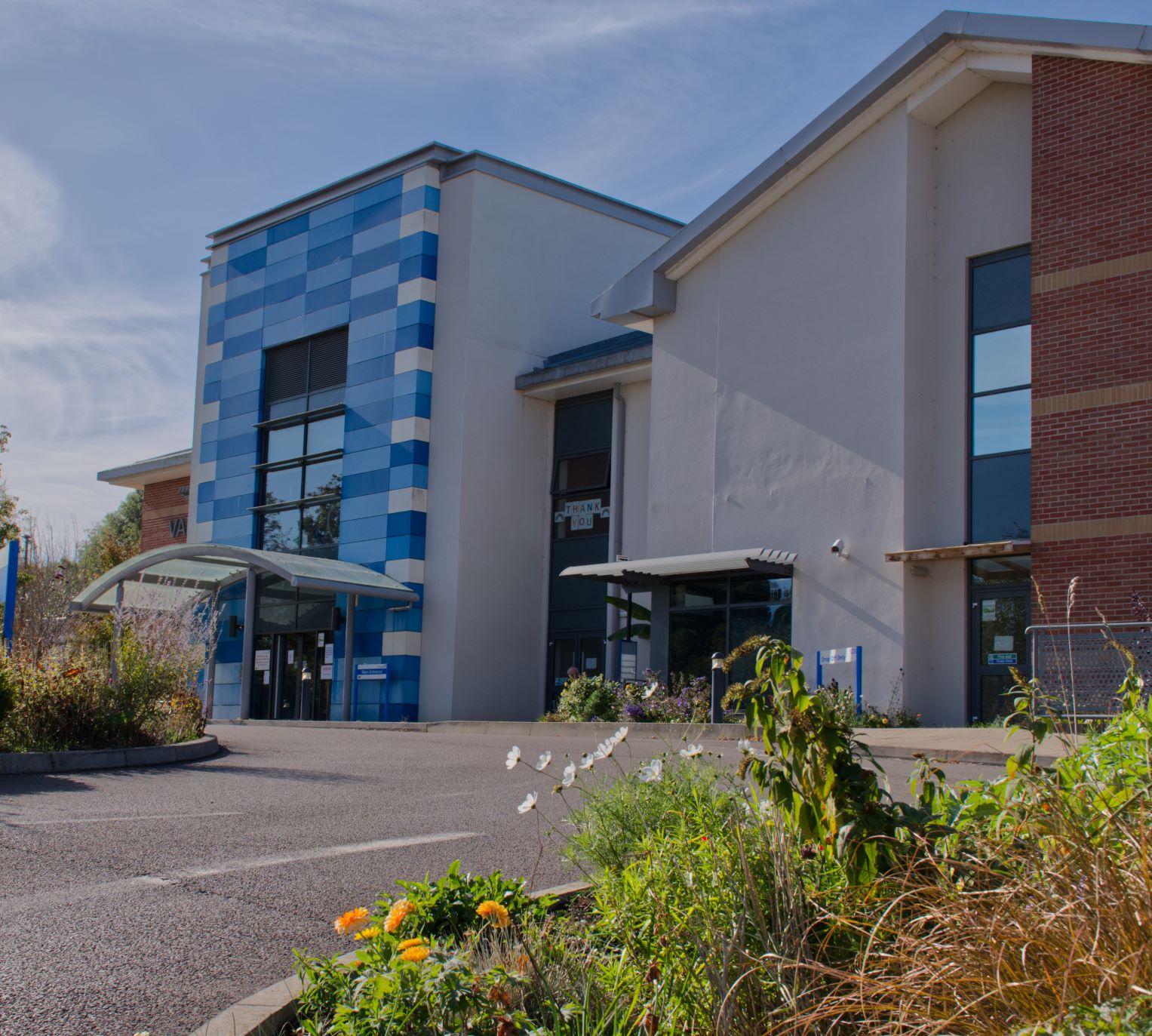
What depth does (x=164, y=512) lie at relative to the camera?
43.9m

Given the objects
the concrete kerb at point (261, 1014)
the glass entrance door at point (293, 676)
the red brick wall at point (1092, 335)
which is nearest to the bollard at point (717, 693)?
the red brick wall at point (1092, 335)

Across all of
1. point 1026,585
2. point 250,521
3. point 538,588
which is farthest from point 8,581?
point 250,521

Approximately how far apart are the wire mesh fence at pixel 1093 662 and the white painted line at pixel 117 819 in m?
10.4

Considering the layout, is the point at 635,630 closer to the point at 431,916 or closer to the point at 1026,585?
the point at 1026,585

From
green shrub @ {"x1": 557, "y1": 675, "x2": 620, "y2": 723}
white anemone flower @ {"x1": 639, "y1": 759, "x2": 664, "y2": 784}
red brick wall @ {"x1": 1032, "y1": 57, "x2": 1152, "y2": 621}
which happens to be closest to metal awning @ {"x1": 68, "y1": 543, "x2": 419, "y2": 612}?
green shrub @ {"x1": 557, "y1": 675, "x2": 620, "y2": 723}

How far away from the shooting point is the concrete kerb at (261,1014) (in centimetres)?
358

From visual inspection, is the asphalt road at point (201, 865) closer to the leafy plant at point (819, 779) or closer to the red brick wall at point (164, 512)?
the leafy plant at point (819, 779)

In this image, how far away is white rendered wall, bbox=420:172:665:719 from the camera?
29.4m

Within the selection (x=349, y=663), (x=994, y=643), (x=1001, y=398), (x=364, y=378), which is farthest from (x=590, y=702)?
(x=364, y=378)

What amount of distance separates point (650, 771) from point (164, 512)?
41.8 m

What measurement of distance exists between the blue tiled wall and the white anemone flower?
24.8m

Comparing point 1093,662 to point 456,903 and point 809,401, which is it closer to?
point 809,401

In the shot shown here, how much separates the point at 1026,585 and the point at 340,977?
17300 millimetres

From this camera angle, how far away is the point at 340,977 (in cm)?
363
